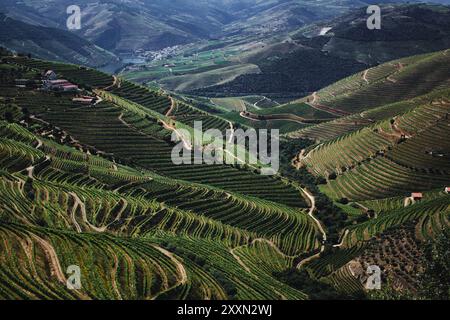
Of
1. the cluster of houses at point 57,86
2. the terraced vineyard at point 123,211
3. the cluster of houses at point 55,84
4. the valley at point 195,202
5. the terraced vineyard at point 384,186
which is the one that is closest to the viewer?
the terraced vineyard at point 123,211

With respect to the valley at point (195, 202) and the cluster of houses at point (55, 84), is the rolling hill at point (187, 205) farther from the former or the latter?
the cluster of houses at point (55, 84)

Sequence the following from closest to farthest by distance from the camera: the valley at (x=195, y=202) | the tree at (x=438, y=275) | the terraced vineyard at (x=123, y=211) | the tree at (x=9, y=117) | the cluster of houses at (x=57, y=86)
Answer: the tree at (x=438, y=275) → the terraced vineyard at (x=123, y=211) → the valley at (x=195, y=202) → the tree at (x=9, y=117) → the cluster of houses at (x=57, y=86)

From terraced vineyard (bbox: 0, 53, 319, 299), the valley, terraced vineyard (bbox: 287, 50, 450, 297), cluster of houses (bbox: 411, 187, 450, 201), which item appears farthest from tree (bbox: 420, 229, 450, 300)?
cluster of houses (bbox: 411, 187, 450, 201)

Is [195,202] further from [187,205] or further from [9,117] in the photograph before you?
[9,117]

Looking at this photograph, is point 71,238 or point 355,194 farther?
point 355,194

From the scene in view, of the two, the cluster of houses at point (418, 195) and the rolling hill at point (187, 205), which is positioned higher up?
the rolling hill at point (187, 205)

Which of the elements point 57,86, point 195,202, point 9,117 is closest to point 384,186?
point 195,202

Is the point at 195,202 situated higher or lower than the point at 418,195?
higher

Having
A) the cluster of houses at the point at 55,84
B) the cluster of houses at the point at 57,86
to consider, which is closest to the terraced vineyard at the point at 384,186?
the cluster of houses at the point at 57,86

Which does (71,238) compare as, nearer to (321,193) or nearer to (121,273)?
(121,273)
